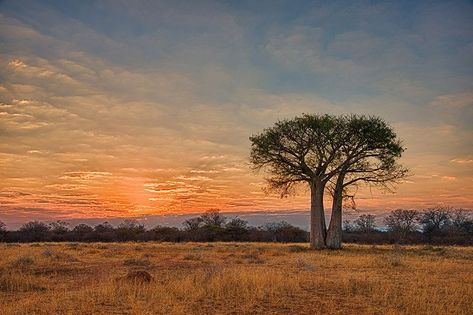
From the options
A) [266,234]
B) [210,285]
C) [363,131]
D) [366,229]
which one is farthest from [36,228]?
[210,285]

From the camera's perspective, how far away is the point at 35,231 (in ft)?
213

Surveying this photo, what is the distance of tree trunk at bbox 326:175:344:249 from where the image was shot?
1179 inches

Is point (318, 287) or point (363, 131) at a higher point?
point (363, 131)

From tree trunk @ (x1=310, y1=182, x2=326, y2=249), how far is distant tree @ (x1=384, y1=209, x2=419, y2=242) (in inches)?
1291

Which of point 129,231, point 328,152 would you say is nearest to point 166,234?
point 129,231

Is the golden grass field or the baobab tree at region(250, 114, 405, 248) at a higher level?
the baobab tree at region(250, 114, 405, 248)

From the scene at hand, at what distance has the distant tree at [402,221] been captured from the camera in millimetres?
61594

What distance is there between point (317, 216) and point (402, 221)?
4089cm

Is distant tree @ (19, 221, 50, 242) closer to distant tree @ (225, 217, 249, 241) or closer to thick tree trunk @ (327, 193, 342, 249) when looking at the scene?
distant tree @ (225, 217, 249, 241)

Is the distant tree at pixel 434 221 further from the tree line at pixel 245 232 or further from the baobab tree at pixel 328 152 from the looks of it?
the baobab tree at pixel 328 152

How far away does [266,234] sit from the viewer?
59.2m

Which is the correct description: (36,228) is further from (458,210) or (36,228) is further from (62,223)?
(458,210)

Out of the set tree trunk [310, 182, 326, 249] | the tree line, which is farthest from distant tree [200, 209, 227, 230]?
tree trunk [310, 182, 326, 249]

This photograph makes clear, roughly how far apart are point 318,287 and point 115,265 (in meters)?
10.1
